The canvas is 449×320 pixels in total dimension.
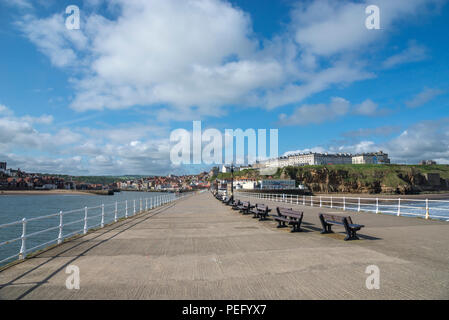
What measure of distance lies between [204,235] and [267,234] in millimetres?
2317

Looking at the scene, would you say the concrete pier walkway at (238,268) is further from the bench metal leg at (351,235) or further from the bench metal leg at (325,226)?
the bench metal leg at (325,226)

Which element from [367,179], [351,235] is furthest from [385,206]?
[367,179]

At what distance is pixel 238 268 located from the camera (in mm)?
6051

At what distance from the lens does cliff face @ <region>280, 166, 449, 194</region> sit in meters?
145

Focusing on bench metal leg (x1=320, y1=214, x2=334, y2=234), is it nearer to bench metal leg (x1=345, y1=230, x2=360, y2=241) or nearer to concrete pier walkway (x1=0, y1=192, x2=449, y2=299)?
concrete pier walkway (x1=0, y1=192, x2=449, y2=299)

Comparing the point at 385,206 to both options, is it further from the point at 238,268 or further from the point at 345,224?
the point at 238,268

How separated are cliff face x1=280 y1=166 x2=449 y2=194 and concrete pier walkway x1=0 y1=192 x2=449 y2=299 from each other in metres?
145

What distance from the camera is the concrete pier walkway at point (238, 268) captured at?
4660 mm

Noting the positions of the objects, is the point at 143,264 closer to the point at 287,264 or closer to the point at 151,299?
the point at 151,299

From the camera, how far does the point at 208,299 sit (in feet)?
14.6

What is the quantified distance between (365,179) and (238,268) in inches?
6524

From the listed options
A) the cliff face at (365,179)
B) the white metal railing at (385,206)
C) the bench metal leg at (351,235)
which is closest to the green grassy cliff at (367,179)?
the cliff face at (365,179)

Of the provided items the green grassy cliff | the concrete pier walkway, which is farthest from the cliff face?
the concrete pier walkway
